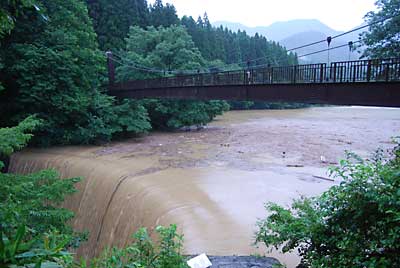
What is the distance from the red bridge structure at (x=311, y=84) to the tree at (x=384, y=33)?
146 inches

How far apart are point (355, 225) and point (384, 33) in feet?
41.4

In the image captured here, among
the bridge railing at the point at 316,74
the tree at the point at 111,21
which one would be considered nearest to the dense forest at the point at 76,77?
the tree at the point at 111,21

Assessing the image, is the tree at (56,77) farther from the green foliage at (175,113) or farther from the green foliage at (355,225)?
the green foliage at (355,225)

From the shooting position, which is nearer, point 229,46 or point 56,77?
point 56,77

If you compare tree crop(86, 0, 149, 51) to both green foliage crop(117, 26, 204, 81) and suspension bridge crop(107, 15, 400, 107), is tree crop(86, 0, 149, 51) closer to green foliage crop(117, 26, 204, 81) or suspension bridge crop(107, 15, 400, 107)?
green foliage crop(117, 26, 204, 81)

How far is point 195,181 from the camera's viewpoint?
934 cm

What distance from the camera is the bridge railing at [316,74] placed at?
6941 mm

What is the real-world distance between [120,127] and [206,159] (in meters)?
6.23

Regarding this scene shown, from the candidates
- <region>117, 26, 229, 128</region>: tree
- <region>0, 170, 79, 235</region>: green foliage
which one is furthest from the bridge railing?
<region>0, 170, 79, 235</region>: green foliage

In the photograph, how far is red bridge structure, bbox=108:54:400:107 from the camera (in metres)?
7.01

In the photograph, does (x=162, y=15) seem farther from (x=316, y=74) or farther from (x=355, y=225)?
(x=355, y=225)

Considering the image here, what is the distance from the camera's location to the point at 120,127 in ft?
53.7

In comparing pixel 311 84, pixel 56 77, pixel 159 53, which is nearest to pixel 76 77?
pixel 56 77

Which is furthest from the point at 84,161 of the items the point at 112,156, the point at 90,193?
the point at 90,193
